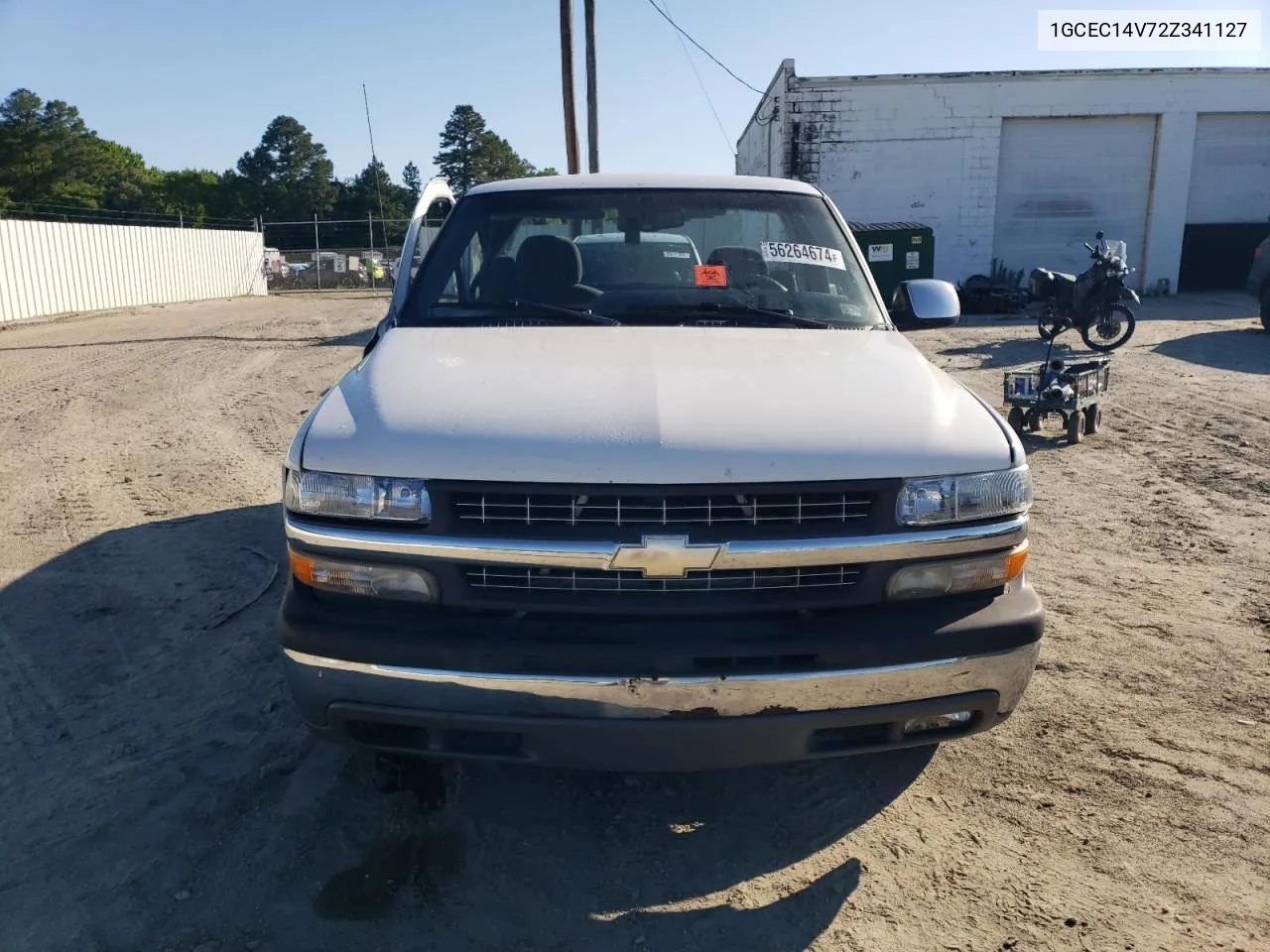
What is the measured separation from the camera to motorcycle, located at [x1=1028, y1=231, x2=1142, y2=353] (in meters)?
12.2

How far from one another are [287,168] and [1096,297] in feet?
273

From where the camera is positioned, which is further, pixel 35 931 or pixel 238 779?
pixel 238 779

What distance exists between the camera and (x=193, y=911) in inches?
94.4

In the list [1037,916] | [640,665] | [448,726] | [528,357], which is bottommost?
[1037,916]

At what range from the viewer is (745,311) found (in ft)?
11.5

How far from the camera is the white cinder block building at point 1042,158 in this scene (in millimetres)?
20250

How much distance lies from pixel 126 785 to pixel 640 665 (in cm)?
185

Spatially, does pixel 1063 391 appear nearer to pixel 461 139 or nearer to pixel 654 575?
pixel 654 575

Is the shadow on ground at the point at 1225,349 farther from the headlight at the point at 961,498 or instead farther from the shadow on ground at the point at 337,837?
the shadow on ground at the point at 337,837

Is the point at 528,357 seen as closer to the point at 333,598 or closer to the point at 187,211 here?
the point at 333,598

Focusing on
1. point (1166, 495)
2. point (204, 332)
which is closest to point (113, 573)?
point (1166, 495)

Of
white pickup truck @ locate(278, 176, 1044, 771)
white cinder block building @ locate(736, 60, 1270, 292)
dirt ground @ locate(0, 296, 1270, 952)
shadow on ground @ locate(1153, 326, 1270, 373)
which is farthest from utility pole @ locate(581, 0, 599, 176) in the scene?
white pickup truck @ locate(278, 176, 1044, 771)

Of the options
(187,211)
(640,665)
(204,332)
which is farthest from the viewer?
(187,211)

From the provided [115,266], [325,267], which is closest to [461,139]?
[325,267]
